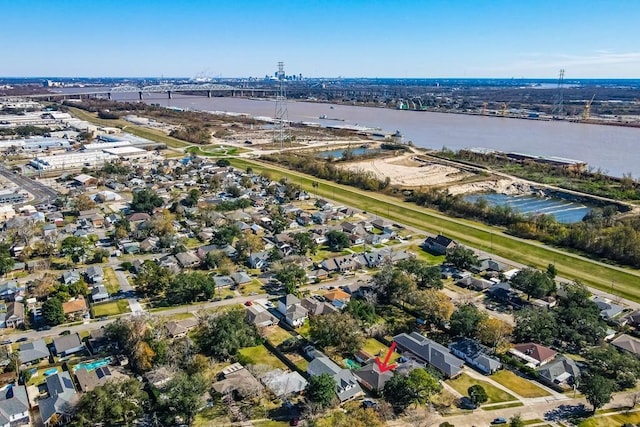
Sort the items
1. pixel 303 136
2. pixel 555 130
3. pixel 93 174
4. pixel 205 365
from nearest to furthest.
Answer: 1. pixel 205 365
2. pixel 93 174
3. pixel 303 136
4. pixel 555 130

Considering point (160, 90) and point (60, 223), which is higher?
point (160, 90)

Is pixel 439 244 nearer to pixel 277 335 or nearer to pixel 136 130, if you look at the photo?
pixel 277 335

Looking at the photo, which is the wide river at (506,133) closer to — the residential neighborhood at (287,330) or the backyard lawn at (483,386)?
the residential neighborhood at (287,330)

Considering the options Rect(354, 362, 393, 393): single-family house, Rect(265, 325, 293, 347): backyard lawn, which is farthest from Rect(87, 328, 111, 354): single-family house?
Rect(354, 362, 393, 393): single-family house

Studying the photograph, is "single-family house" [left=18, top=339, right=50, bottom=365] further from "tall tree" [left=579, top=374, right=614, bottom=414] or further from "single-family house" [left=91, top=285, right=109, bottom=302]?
"tall tree" [left=579, top=374, right=614, bottom=414]

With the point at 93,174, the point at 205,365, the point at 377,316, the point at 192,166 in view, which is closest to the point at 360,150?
the point at 192,166

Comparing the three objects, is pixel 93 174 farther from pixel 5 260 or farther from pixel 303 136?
pixel 303 136

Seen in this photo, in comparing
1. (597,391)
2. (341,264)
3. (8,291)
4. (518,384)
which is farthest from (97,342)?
(597,391)
